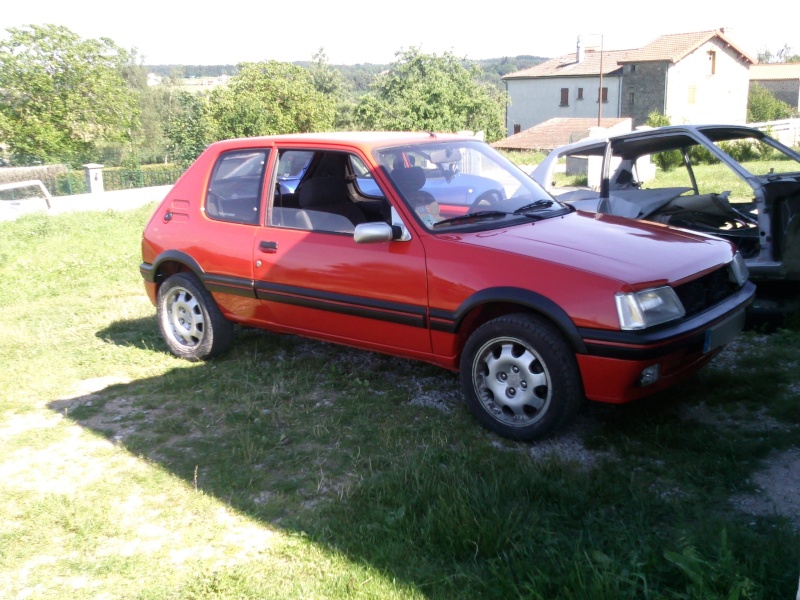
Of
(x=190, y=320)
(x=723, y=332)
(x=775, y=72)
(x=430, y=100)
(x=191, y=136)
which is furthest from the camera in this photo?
(x=775, y=72)

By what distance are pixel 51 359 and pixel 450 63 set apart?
2183 inches

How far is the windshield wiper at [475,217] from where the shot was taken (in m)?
4.89

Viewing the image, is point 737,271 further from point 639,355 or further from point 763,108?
point 763,108

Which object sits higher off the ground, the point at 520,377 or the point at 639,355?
the point at 639,355

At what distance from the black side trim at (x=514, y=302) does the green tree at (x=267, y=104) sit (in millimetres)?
37357

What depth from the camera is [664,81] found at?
63.2m

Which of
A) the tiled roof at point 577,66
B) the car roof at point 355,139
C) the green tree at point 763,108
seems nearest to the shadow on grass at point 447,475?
the car roof at point 355,139

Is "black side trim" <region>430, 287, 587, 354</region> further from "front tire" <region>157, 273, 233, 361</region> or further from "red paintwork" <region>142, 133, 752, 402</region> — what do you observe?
"front tire" <region>157, 273, 233, 361</region>

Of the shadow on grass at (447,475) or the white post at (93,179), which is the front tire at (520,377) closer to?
the shadow on grass at (447,475)

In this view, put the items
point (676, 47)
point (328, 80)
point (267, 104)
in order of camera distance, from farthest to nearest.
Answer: point (328, 80) → point (676, 47) → point (267, 104)

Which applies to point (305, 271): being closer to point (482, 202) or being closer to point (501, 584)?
point (482, 202)

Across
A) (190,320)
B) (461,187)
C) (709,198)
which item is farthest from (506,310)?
(709,198)

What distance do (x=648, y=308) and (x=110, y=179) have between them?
24.1m

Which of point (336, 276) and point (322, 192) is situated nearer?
point (336, 276)
